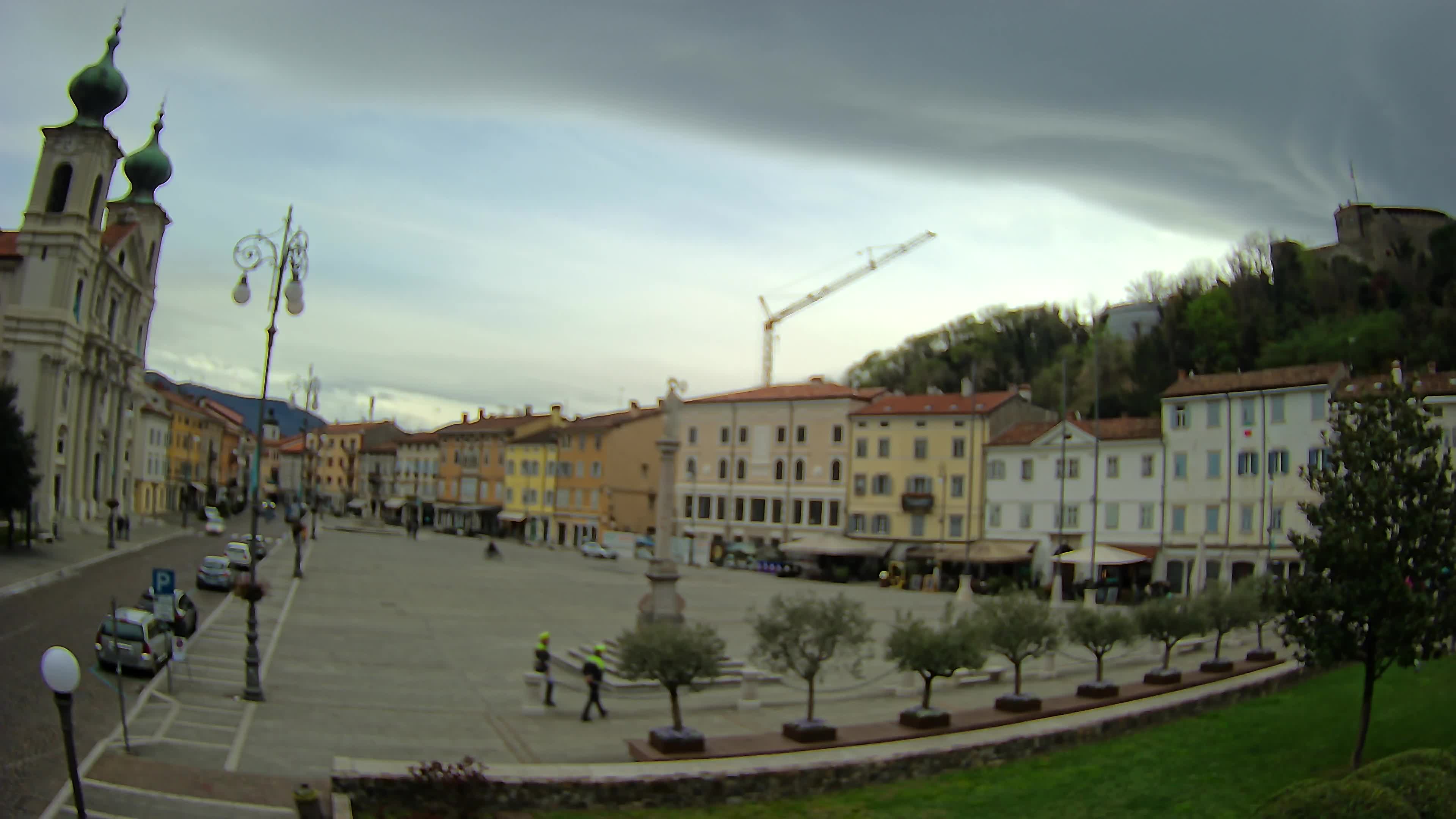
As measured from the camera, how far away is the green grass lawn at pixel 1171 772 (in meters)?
15.7

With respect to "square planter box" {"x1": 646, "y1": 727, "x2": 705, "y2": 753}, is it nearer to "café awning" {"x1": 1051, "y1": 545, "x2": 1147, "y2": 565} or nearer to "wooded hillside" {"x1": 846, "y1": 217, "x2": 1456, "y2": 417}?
"café awning" {"x1": 1051, "y1": 545, "x2": 1147, "y2": 565}

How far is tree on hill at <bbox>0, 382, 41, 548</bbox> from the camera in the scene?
4319 cm

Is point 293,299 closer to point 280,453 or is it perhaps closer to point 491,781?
point 491,781

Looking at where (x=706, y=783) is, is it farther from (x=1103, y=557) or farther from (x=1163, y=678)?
(x=1103, y=557)

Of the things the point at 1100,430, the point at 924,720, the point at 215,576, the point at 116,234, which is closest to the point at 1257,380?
the point at 1100,430

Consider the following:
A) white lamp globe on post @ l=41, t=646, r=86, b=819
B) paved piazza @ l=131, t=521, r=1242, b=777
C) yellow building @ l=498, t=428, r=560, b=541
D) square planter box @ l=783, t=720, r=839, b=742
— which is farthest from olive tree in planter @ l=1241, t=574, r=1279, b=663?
yellow building @ l=498, t=428, r=560, b=541

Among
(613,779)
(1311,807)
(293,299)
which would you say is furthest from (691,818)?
(293,299)

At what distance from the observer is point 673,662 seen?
701 inches

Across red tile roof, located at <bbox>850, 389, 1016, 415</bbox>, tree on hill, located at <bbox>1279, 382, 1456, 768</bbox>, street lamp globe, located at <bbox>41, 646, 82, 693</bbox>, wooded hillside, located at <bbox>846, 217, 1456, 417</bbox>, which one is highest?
wooded hillside, located at <bbox>846, 217, 1456, 417</bbox>

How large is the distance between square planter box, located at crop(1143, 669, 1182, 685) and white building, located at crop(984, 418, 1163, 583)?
2697 centimetres

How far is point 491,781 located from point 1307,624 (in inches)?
527

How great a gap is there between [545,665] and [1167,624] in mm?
15025

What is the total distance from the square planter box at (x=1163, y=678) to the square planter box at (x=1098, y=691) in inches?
76.0

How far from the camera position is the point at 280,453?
482 ft
